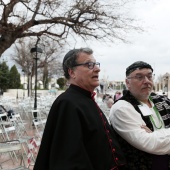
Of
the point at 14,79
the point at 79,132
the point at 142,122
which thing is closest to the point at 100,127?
the point at 79,132

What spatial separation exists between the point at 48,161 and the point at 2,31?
471 inches

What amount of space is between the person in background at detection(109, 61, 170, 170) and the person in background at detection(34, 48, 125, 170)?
0.12 m

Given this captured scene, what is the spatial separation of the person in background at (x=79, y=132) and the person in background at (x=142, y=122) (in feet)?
0.41

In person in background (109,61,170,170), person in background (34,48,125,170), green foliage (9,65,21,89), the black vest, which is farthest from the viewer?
green foliage (9,65,21,89)

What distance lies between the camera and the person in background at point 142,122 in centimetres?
200

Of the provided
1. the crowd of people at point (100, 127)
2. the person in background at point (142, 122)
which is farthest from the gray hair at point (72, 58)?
the person in background at point (142, 122)

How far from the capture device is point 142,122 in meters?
2.13

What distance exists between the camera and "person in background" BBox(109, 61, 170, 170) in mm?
2002

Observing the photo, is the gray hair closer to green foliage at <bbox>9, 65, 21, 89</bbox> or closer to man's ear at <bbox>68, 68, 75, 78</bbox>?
man's ear at <bbox>68, 68, 75, 78</bbox>

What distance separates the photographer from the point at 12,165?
19.8 ft

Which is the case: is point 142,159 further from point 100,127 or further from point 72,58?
point 72,58

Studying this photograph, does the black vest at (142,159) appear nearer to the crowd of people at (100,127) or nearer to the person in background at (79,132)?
the crowd of people at (100,127)

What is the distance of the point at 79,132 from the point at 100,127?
0.18m

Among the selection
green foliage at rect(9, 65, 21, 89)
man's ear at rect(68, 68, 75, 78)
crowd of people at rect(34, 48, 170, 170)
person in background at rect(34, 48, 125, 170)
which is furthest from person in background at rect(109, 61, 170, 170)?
green foliage at rect(9, 65, 21, 89)
